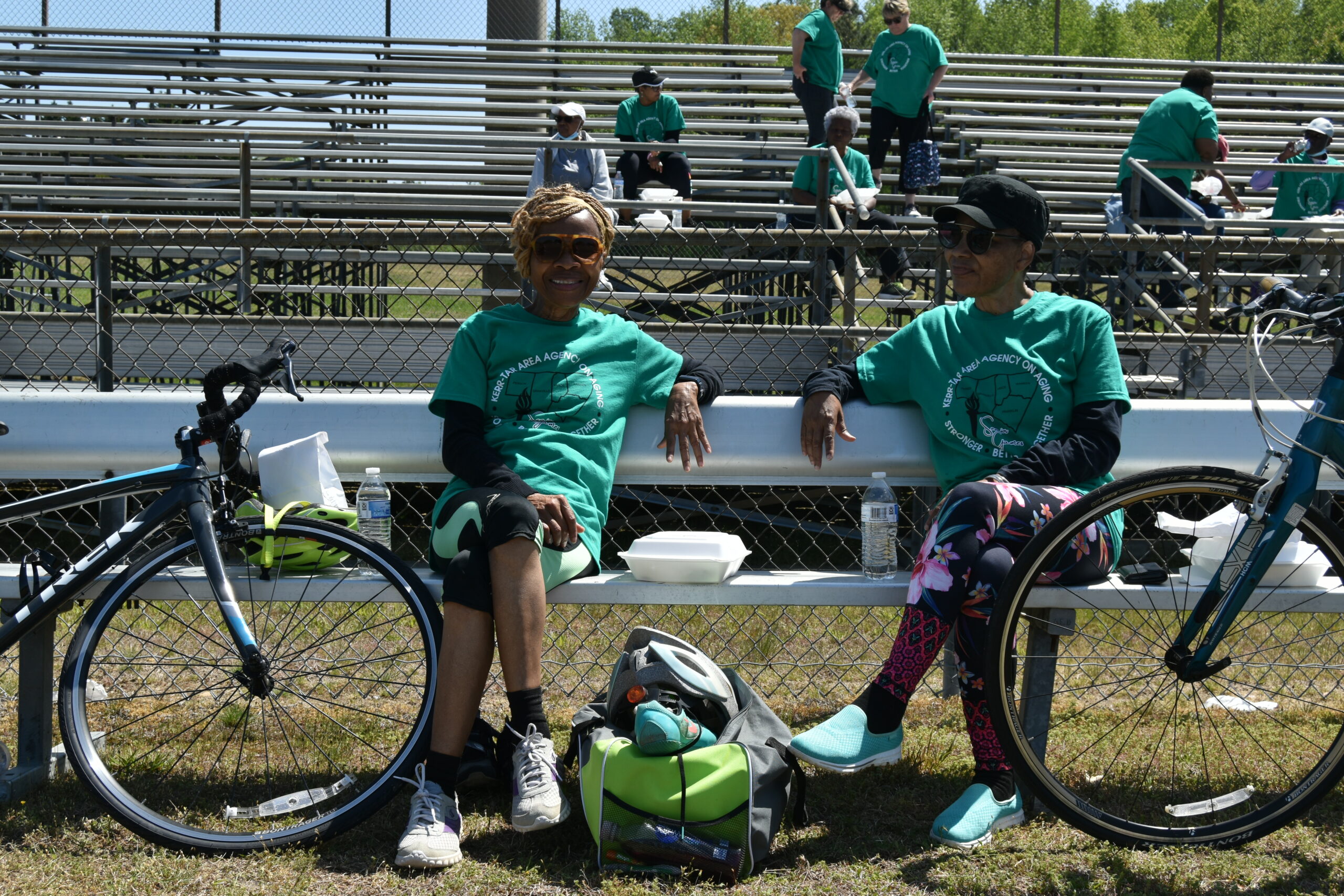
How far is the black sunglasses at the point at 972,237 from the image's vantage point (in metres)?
3.15

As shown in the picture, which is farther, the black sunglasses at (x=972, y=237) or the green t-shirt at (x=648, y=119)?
the green t-shirt at (x=648, y=119)

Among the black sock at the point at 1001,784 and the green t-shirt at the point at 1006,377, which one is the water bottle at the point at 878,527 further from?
the black sock at the point at 1001,784

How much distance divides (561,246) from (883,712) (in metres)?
→ 1.42

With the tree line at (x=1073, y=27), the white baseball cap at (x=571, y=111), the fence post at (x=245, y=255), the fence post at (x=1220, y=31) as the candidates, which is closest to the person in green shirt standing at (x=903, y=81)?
the white baseball cap at (x=571, y=111)

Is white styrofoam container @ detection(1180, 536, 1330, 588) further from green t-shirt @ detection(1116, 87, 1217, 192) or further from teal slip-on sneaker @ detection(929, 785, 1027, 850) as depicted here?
green t-shirt @ detection(1116, 87, 1217, 192)

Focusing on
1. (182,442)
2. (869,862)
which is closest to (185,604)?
(182,442)

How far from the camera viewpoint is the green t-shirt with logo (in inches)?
364

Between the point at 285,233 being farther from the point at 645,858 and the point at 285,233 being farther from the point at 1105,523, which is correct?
the point at 1105,523

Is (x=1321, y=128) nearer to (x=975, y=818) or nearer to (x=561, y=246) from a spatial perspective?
(x=561, y=246)

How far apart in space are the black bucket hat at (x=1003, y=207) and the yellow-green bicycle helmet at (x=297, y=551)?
69.4 inches

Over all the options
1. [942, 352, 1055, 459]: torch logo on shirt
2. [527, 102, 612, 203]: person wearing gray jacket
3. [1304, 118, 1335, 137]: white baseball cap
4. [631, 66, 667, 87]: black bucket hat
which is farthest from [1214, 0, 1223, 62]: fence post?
[942, 352, 1055, 459]: torch logo on shirt

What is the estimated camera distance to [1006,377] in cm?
317

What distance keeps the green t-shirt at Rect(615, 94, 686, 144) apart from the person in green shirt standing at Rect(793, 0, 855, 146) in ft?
3.62

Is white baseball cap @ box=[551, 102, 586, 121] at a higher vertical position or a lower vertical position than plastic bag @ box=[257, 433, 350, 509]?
higher
